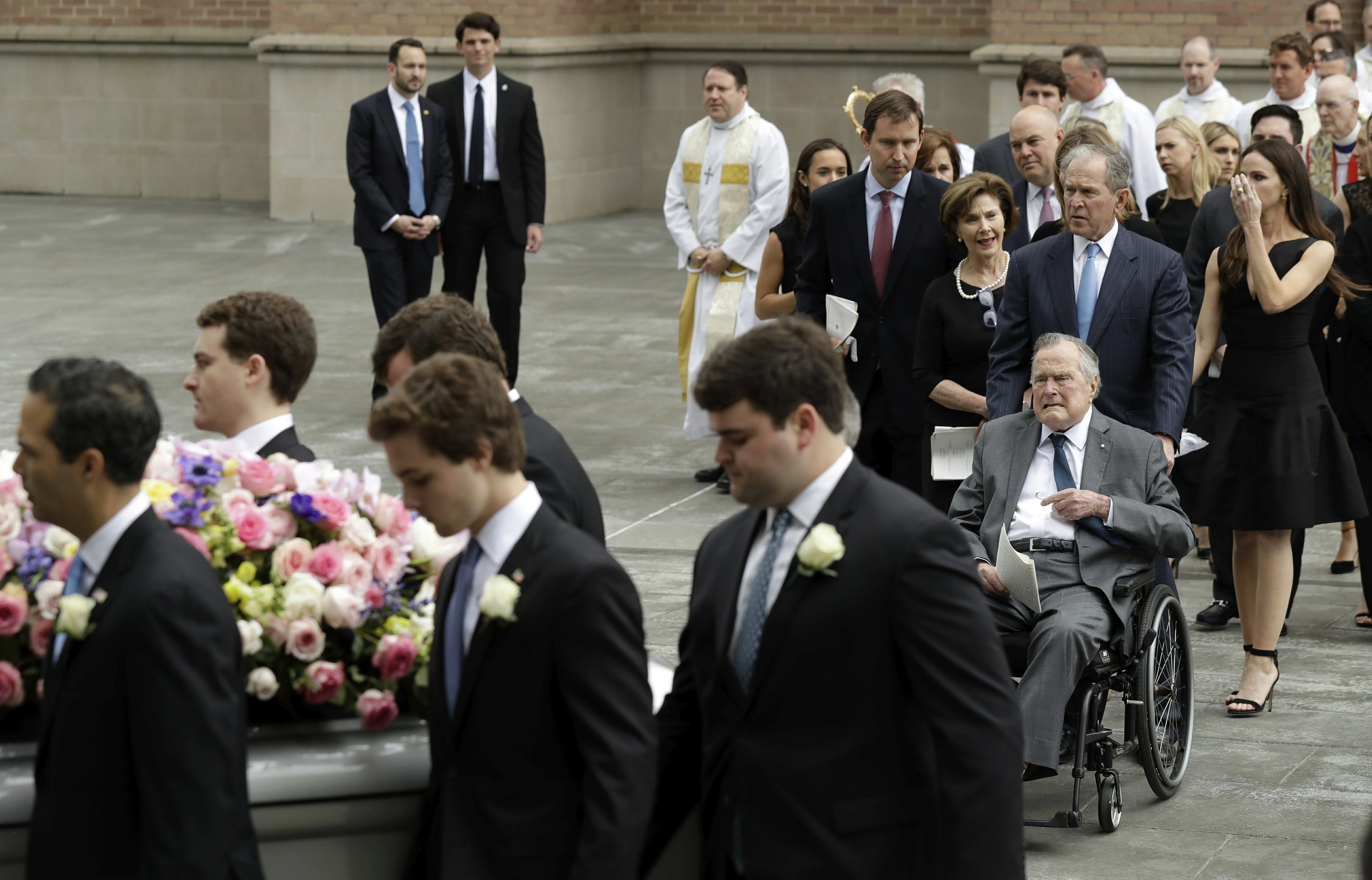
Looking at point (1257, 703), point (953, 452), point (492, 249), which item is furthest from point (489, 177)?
point (1257, 703)

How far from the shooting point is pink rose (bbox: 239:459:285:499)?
12.6 feet

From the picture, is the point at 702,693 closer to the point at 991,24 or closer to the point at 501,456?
the point at 501,456

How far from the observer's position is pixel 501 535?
10.5 feet

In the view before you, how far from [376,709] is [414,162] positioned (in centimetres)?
895

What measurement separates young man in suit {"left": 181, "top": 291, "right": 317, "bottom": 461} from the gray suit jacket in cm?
241

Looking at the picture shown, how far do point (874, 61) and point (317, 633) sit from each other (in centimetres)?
1800

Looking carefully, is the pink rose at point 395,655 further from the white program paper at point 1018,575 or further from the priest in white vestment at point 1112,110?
the priest in white vestment at point 1112,110

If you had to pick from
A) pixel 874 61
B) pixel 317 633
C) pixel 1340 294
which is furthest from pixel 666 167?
pixel 317 633

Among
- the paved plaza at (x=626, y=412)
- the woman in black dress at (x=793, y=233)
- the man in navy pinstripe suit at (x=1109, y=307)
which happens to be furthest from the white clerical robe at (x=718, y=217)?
the man in navy pinstripe suit at (x=1109, y=307)

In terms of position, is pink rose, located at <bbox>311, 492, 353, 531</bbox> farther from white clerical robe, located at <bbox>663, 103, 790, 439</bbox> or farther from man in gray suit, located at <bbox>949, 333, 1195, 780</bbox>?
white clerical robe, located at <bbox>663, 103, 790, 439</bbox>

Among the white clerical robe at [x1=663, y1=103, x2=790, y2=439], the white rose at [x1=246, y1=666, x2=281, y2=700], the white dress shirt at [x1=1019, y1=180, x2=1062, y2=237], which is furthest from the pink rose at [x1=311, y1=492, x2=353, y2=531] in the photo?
the white clerical robe at [x1=663, y1=103, x2=790, y2=439]

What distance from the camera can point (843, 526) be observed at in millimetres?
3250

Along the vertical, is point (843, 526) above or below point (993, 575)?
above

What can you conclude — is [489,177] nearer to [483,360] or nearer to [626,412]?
[626,412]
